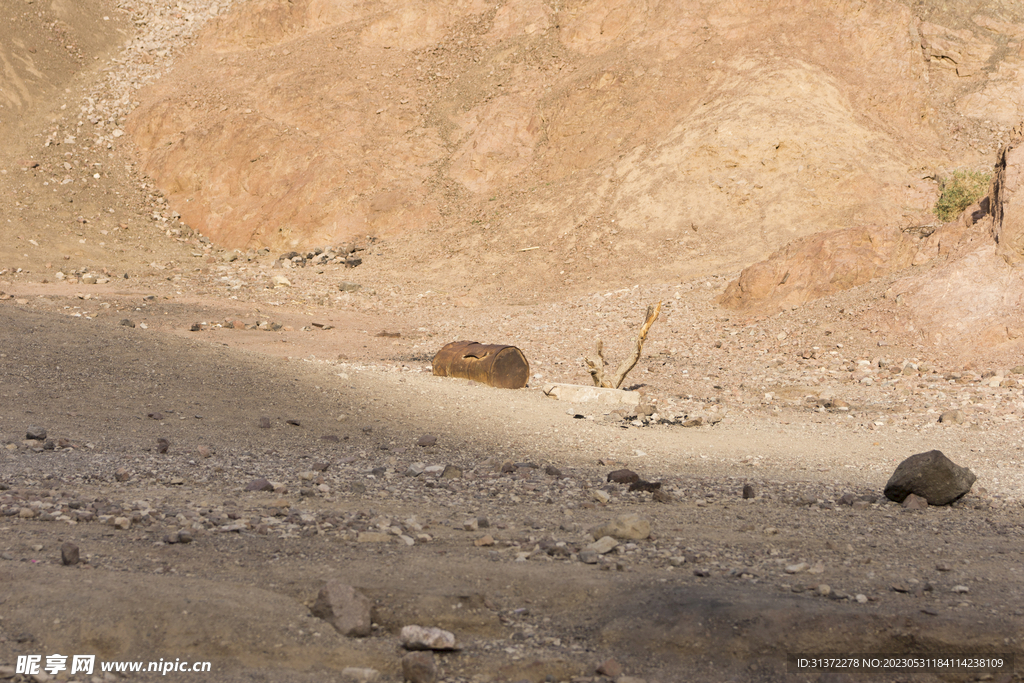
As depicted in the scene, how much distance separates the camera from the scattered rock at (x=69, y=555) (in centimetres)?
314

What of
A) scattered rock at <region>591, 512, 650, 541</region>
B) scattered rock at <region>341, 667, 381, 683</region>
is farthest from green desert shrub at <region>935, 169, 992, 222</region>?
scattered rock at <region>341, 667, 381, 683</region>

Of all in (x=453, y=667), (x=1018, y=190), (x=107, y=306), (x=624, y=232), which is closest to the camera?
(x=453, y=667)

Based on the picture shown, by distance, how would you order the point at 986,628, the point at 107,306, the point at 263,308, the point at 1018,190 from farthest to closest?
1. the point at 263,308
2. the point at 107,306
3. the point at 1018,190
4. the point at 986,628

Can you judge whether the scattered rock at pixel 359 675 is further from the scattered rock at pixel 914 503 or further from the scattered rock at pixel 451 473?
the scattered rock at pixel 914 503

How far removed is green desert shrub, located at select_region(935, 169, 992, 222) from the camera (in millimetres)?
13062

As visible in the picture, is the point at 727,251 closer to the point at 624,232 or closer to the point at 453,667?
the point at 624,232

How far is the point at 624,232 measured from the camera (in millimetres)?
16891

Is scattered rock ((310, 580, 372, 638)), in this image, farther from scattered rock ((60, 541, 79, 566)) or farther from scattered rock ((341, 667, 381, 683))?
scattered rock ((60, 541, 79, 566))

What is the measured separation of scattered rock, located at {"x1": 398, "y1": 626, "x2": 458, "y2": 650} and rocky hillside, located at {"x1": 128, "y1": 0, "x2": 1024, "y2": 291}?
12.9 meters

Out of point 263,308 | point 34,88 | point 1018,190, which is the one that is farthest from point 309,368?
point 34,88

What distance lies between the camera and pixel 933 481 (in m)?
4.57

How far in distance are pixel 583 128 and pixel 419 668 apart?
722 inches

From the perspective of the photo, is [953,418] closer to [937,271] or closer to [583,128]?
[937,271]

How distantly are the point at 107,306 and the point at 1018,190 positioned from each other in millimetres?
13655
